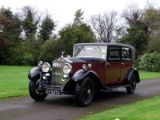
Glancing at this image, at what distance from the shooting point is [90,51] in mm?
11211

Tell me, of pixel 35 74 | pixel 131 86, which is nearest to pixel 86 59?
pixel 35 74

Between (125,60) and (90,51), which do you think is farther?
(125,60)

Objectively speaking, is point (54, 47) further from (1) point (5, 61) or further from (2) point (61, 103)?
(2) point (61, 103)

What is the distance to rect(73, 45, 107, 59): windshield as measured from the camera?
36.0 ft

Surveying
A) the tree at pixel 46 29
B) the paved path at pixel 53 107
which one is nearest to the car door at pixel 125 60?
the paved path at pixel 53 107

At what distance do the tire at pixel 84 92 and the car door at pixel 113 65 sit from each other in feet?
4.73

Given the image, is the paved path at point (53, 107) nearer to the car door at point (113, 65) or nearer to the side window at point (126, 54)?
the car door at point (113, 65)

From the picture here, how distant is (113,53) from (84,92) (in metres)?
2.63

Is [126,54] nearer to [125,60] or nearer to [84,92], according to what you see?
[125,60]

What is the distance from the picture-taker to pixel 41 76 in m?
9.91

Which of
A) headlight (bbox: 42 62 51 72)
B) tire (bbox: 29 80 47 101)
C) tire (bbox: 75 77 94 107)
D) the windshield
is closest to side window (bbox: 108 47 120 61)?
the windshield

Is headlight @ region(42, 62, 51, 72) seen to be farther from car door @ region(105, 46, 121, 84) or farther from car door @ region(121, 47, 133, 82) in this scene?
car door @ region(121, 47, 133, 82)

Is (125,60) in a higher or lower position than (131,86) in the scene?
higher

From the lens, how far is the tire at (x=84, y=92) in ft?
29.3
